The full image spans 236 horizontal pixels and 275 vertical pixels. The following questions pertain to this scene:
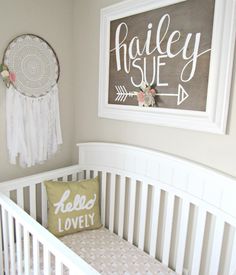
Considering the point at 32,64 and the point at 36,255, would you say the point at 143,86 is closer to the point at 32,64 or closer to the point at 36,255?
the point at 32,64

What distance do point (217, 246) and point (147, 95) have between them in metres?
0.94

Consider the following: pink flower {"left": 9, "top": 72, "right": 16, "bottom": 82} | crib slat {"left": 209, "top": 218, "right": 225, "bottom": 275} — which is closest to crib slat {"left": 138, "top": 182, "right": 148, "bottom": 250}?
crib slat {"left": 209, "top": 218, "right": 225, "bottom": 275}

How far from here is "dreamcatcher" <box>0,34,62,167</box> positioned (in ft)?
5.90

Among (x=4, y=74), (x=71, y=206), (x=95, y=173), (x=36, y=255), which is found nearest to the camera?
(x=36, y=255)

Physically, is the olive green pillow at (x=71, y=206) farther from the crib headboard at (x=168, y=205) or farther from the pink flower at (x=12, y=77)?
the pink flower at (x=12, y=77)

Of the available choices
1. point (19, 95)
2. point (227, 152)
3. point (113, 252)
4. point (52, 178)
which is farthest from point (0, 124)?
point (227, 152)

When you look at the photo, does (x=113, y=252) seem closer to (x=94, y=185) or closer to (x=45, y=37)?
(x=94, y=185)

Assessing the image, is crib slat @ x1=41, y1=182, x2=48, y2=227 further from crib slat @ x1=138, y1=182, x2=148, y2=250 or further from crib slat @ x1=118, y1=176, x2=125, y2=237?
crib slat @ x1=138, y1=182, x2=148, y2=250

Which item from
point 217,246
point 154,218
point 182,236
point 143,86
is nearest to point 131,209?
point 154,218

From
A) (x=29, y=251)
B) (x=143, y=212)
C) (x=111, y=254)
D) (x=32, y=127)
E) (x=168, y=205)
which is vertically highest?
(x=32, y=127)

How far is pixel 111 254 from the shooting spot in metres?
1.67

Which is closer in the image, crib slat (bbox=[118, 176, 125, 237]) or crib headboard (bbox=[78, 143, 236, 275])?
crib headboard (bbox=[78, 143, 236, 275])

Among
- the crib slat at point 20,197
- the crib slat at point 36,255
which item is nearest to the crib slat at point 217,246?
the crib slat at point 36,255

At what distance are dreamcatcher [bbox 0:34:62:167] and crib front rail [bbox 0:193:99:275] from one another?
46cm
